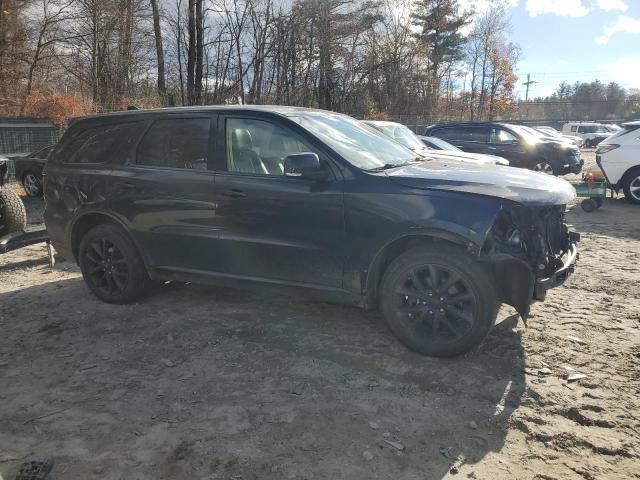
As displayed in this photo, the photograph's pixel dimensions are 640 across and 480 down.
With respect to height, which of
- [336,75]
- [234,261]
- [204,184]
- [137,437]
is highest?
[336,75]

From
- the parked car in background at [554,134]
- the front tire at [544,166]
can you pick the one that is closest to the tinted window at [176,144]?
the front tire at [544,166]

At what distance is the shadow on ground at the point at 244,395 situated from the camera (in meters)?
2.76

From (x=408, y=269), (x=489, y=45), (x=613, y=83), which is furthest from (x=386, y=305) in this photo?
(x=613, y=83)

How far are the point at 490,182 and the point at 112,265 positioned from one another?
356 cm

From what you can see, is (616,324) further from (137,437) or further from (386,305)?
(137,437)

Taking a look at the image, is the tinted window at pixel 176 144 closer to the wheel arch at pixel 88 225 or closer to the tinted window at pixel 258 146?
the tinted window at pixel 258 146

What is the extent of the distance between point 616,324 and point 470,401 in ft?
6.40

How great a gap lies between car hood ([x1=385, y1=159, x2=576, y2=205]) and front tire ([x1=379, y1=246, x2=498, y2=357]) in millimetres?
452

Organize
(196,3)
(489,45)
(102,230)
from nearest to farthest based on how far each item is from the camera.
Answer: (102,230) → (196,3) → (489,45)

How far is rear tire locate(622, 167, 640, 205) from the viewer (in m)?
10.9

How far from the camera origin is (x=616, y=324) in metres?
4.39

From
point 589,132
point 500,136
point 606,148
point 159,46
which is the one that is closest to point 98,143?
point 606,148

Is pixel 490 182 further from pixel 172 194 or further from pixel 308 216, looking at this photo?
pixel 172 194

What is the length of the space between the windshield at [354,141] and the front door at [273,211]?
188 mm
